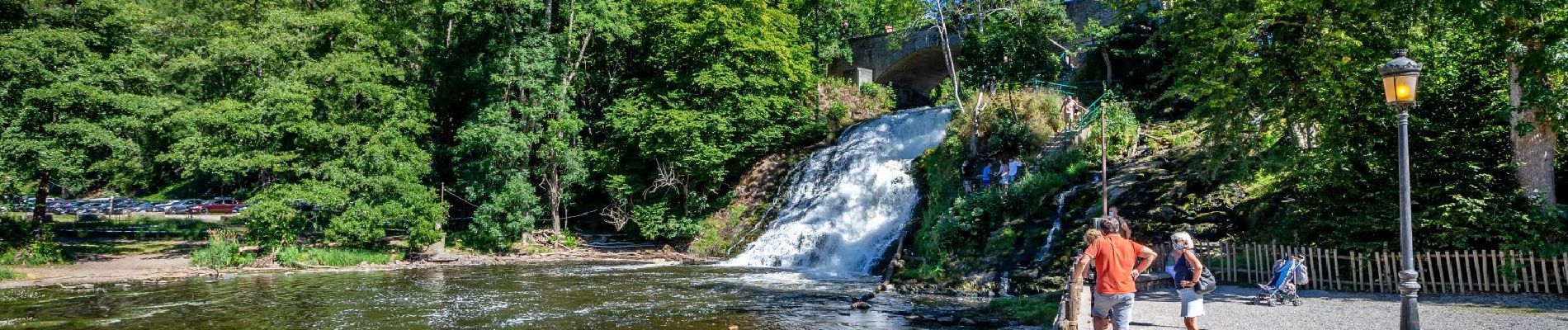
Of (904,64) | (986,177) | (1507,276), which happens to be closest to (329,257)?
(986,177)

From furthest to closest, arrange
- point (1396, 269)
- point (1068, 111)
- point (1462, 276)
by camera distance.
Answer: point (1068, 111)
point (1396, 269)
point (1462, 276)

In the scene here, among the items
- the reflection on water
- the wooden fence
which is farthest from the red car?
the wooden fence

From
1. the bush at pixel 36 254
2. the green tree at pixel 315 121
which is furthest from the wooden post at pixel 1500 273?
the bush at pixel 36 254

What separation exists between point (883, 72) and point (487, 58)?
1904 centimetres

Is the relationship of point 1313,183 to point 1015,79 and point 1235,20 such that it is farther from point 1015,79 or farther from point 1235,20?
point 1015,79

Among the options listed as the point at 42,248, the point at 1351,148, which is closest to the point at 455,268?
the point at 42,248

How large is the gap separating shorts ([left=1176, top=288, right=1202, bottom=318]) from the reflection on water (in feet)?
18.8

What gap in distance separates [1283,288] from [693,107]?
24.2 meters

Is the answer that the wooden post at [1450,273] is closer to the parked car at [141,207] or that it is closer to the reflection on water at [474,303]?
the reflection on water at [474,303]

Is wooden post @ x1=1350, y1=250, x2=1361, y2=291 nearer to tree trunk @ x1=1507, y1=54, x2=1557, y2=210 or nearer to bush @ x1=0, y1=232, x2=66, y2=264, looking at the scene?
tree trunk @ x1=1507, y1=54, x2=1557, y2=210

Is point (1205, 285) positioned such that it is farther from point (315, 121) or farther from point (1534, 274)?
point (315, 121)

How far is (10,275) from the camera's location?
23422 millimetres

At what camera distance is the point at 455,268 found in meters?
28.3

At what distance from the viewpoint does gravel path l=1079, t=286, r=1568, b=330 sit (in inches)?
447
